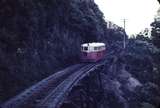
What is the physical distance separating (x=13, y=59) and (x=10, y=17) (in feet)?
12.4

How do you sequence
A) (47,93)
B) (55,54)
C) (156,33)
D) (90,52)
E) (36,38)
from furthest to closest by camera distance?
1. (90,52)
2. (55,54)
3. (36,38)
4. (156,33)
5. (47,93)

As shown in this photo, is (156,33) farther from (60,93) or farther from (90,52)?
(60,93)

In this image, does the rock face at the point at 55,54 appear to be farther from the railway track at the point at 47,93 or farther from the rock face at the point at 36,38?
the railway track at the point at 47,93

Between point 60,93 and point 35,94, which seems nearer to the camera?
point 35,94

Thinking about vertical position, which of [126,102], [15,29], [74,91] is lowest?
[126,102]

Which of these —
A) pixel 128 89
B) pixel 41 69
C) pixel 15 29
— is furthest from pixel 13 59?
pixel 128 89

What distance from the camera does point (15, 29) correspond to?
3133 centimetres

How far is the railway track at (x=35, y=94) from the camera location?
22955 millimetres

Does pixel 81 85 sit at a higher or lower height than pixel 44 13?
lower

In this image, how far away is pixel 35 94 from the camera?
25922 mm

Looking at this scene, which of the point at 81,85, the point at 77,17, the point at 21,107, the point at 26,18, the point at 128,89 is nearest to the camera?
the point at 21,107

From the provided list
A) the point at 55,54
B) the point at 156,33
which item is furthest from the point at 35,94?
the point at 55,54

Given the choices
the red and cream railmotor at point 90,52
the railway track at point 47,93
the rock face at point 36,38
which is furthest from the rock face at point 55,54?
the red and cream railmotor at point 90,52

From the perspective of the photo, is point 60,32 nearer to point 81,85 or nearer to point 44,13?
point 44,13
